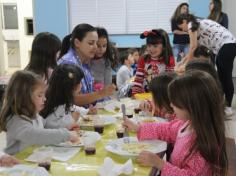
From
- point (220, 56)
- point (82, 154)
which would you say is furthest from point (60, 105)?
point (220, 56)

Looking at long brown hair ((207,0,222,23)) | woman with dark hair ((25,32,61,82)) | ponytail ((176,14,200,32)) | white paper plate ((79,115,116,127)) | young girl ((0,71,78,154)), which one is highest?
long brown hair ((207,0,222,23))

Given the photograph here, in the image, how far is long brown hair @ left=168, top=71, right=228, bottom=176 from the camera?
1.40 metres

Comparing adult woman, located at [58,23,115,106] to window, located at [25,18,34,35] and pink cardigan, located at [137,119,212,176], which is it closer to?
pink cardigan, located at [137,119,212,176]

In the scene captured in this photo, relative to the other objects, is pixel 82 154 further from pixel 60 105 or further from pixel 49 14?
pixel 49 14

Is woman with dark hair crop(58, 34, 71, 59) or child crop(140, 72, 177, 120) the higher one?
woman with dark hair crop(58, 34, 71, 59)

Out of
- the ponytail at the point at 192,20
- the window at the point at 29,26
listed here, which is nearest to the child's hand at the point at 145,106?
the ponytail at the point at 192,20

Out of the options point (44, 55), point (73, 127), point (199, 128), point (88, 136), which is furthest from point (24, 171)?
point (44, 55)

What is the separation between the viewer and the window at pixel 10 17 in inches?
355

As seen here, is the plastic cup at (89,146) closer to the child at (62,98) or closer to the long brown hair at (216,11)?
the child at (62,98)

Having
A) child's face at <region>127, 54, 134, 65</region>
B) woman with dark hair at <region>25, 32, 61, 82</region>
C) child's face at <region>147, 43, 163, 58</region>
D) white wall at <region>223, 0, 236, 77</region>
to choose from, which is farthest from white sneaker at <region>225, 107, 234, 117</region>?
woman with dark hair at <region>25, 32, 61, 82</region>

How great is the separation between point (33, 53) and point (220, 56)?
9.03ft

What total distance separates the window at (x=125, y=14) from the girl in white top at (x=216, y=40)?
2.48 m

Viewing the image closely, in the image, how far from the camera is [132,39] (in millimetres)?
7246

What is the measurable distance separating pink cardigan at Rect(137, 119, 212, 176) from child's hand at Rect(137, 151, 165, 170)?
27mm
